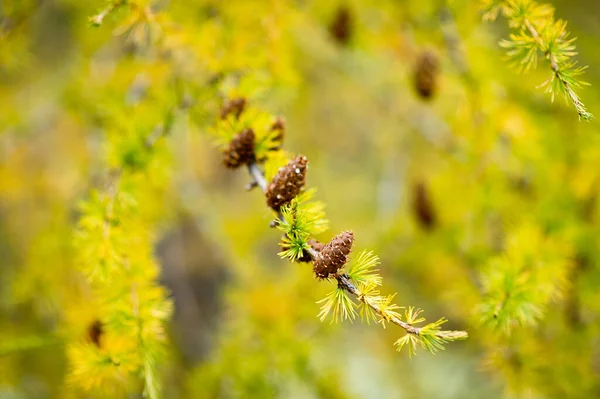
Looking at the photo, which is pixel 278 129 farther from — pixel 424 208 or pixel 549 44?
pixel 424 208

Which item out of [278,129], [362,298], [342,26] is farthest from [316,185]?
Answer: [362,298]

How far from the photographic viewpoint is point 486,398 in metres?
2.88

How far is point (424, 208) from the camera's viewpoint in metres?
1.47

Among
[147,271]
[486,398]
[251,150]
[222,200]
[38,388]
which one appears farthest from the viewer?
[222,200]

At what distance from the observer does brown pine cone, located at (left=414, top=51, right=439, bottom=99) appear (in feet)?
3.98

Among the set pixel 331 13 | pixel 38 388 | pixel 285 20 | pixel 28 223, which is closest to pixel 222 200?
pixel 28 223

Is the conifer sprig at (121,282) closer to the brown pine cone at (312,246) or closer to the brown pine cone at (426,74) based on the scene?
the brown pine cone at (312,246)

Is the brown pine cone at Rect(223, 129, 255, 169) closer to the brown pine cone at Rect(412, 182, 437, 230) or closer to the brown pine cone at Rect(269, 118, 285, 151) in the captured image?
the brown pine cone at Rect(269, 118, 285, 151)

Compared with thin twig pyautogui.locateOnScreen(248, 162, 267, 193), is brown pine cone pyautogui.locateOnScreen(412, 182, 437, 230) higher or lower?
lower

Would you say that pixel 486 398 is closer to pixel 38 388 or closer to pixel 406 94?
pixel 406 94

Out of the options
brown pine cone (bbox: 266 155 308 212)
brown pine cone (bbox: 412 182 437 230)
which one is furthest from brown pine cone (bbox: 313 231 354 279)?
brown pine cone (bbox: 412 182 437 230)

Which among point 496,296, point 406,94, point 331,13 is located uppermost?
point 331,13

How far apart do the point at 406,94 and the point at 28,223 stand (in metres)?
1.81

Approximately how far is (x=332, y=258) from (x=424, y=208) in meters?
0.93
